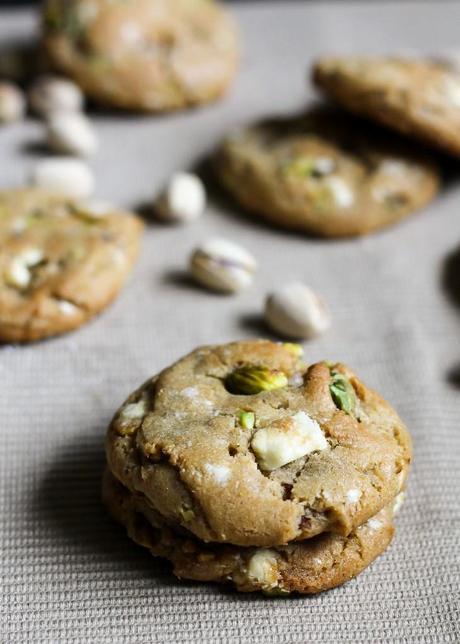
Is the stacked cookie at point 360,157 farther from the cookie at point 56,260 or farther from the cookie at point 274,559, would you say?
the cookie at point 274,559

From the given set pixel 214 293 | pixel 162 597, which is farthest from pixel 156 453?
pixel 214 293

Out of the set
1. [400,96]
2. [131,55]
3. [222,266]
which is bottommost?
[222,266]

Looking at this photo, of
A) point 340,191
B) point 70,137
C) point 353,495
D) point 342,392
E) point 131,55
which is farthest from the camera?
point 131,55

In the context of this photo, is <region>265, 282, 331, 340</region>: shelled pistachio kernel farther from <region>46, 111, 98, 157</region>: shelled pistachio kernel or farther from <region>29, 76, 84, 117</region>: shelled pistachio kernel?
<region>29, 76, 84, 117</region>: shelled pistachio kernel

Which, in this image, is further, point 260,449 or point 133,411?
point 133,411

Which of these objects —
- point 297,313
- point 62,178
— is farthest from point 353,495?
point 62,178

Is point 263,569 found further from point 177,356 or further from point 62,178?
point 62,178

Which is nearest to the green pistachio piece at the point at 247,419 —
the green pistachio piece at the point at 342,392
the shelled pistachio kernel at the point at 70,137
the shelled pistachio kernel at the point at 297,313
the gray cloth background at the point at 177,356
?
the green pistachio piece at the point at 342,392
